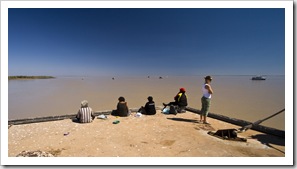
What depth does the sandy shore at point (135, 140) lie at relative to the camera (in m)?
4.32

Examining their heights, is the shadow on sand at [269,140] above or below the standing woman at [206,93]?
below

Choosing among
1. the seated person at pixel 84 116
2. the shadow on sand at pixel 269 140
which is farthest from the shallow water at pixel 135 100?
the seated person at pixel 84 116

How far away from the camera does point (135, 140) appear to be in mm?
5062

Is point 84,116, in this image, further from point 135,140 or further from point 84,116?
point 135,140

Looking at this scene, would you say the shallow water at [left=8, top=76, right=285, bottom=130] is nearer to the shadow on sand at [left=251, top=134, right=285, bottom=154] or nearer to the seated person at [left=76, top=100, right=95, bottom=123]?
the shadow on sand at [left=251, top=134, right=285, bottom=154]

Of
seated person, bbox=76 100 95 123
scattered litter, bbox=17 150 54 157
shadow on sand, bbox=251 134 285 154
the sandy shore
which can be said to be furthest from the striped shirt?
shadow on sand, bbox=251 134 285 154

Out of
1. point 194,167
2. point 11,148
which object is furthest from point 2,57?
point 194,167

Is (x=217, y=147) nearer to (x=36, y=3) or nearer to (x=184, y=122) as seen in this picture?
(x=184, y=122)

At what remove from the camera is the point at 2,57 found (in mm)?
4062

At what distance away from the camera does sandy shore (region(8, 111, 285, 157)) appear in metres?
4.32

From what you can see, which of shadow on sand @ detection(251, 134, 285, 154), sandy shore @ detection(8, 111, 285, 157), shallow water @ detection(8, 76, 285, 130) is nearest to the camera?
sandy shore @ detection(8, 111, 285, 157)

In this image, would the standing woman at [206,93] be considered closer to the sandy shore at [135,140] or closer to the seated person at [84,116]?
the sandy shore at [135,140]

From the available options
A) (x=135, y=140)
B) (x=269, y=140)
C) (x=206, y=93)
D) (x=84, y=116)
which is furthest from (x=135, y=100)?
(x=269, y=140)

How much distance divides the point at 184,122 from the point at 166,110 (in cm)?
154
